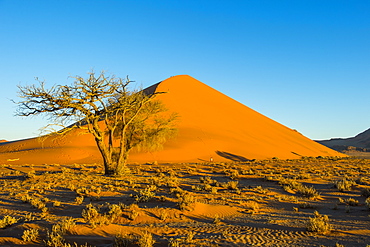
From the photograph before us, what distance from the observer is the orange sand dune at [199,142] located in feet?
127

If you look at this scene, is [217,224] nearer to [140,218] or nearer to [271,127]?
[140,218]

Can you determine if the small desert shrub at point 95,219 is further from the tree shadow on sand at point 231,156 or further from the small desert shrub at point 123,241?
the tree shadow on sand at point 231,156

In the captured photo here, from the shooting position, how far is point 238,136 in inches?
1905

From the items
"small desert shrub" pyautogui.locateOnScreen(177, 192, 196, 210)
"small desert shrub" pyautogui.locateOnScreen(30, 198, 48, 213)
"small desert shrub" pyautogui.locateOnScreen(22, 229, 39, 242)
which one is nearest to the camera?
"small desert shrub" pyautogui.locateOnScreen(22, 229, 39, 242)

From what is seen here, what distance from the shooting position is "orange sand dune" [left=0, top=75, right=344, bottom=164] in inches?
1518

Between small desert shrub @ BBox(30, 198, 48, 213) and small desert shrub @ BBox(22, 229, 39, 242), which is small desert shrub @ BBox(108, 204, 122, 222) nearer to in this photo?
small desert shrub @ BBox(22, 229, 39, 242)

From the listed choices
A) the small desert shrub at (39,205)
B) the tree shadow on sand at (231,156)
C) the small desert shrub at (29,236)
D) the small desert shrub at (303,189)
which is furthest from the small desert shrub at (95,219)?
the tree shadow on sand at (231,156)

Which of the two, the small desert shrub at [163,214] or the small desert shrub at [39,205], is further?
the small desert shrub at [39,205]

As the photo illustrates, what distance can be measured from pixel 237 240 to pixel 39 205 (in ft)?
22.8

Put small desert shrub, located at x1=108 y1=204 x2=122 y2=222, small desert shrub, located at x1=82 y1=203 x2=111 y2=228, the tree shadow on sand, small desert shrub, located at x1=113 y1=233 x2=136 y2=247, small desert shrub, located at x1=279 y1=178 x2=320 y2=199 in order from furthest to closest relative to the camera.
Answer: the tree shadow on sand, small desert shrub, located at x1=279 y1=178 x2=320 y2=199, small desert shrub, located at x1=108 y1=204 x2=122 y2=222, small desert shrub, located at x1=82 y1=203 x2=111 y2=228, small desert shrub, located at x1=113 y1=233 x2=136 y2=247

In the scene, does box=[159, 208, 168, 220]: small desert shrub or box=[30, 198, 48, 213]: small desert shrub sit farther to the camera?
box=[30, 198, 48, 213]: small desert shrub

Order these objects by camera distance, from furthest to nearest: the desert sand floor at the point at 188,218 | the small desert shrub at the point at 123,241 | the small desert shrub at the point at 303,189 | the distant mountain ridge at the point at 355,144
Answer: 1. the distant mountain ridge at the point at 355,144
2. the small desert shrub at the point at 303,189
3. the desert sand floor at the point at 188,218
4. the small desert shrub at the point at 123,241

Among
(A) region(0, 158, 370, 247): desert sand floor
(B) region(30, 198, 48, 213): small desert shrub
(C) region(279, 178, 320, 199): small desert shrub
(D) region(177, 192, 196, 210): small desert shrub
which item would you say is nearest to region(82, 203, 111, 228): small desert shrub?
(A) region(0, 158, 370, 247): desert sand floor

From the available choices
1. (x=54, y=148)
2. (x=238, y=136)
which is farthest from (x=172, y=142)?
(x=54, y=148)
